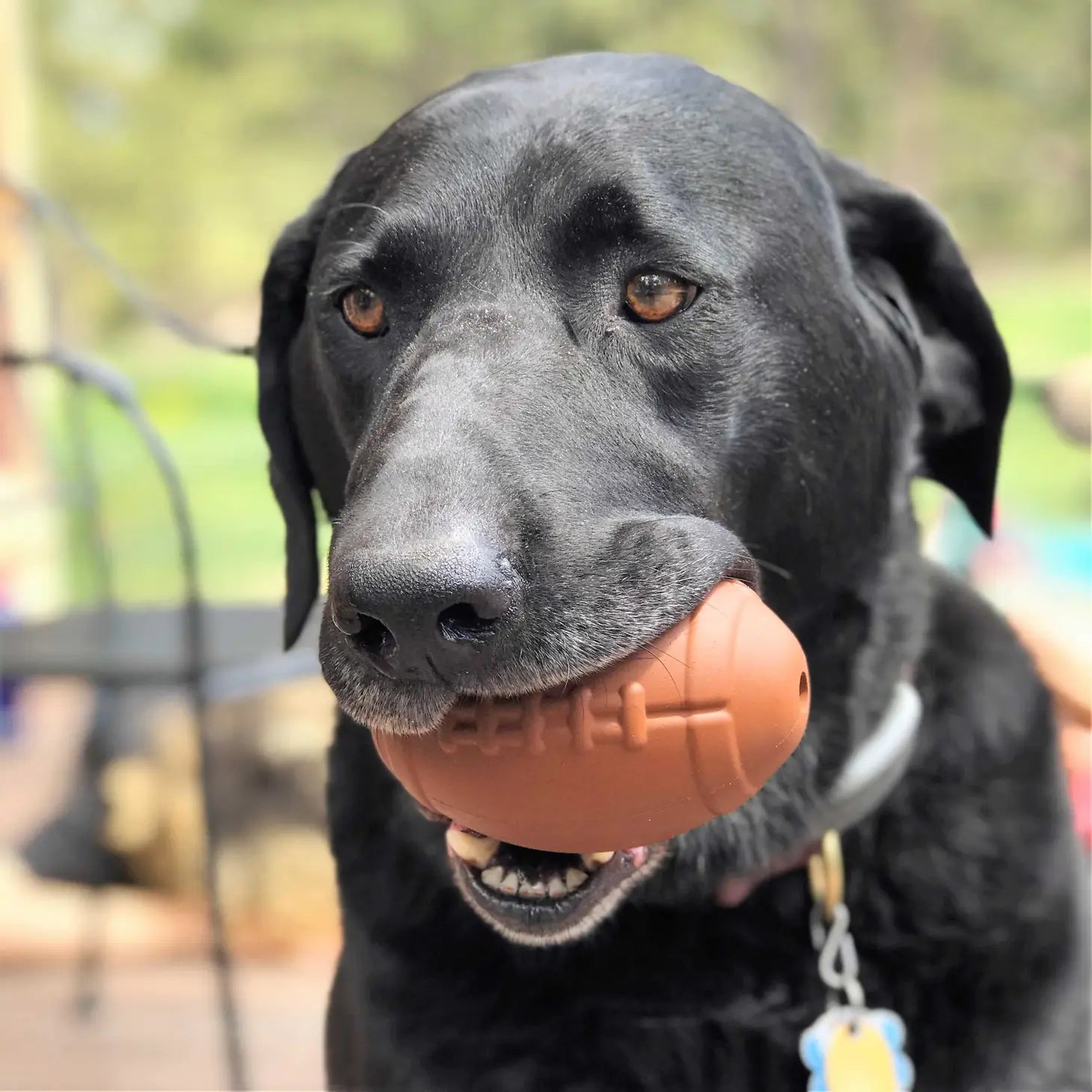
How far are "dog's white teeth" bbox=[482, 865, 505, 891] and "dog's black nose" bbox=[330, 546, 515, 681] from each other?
0.22 metres

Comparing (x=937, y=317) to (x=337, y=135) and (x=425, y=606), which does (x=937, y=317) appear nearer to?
(x=425, y=606)

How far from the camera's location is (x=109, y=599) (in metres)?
2.43

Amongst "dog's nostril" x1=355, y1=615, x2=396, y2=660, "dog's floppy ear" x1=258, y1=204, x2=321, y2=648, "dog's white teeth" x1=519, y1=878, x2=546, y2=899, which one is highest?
"dog's nostril" x1=355, y1=615, x2=396, y2=660

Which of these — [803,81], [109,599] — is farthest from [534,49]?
[109,599]

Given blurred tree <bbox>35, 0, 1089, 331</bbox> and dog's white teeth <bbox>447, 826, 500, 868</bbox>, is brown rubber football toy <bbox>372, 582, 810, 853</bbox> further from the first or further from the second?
blurred tree <bbox>35, 0, 1089, 331</bbox>

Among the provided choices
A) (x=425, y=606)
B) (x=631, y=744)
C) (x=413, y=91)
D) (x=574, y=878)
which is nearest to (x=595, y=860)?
(x=574, y=878)

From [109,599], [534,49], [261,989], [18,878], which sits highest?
[534,49]

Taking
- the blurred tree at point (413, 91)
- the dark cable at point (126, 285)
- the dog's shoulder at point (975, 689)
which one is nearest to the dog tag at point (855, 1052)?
the dog's shoulder at point (975, 689)

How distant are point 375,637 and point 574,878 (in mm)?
270

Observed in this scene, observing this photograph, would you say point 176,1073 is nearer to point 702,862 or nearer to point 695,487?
point 702,862

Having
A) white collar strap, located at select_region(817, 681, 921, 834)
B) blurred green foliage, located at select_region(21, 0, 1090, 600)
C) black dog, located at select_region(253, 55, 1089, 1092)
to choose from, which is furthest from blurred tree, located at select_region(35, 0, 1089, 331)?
white collar strap, located at select_region(817, 681, 921, 834)

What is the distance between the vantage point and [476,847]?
0.90 m

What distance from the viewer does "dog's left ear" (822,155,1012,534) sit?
111 centimetres

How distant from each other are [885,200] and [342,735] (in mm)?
733
